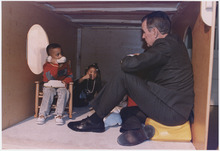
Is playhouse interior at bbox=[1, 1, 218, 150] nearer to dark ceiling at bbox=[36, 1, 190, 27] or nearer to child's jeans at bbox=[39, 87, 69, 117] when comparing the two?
dark ceiling at bbox=[36, 1, 190, 27]

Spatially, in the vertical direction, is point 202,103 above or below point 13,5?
below

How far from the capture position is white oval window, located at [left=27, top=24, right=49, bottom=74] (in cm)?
338

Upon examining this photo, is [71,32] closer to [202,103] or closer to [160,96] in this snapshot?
[160,96]

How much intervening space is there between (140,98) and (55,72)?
→ 4.94 ft

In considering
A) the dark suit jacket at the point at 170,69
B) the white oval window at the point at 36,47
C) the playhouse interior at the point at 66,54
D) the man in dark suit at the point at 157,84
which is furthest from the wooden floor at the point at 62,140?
the white oval window at the point at 36,47

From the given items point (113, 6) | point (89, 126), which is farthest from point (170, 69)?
point (113, 6)

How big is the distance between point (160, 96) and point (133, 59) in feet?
1.49

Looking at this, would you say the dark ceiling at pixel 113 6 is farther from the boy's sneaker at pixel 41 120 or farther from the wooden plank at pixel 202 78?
the boy's sneaker at pixel 41 120

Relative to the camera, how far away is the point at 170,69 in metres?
2.10

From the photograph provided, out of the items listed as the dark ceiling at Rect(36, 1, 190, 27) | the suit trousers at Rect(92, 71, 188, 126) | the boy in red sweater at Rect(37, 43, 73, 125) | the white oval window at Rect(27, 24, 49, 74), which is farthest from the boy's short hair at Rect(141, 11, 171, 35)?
the white oval window at Rect(27, 24, 49, 74)

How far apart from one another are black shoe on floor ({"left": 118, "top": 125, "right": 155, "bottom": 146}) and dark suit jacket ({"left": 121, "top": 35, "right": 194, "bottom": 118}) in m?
0.36

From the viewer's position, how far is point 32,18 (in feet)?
9.71

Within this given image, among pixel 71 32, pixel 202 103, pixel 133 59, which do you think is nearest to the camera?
pixel 202 103

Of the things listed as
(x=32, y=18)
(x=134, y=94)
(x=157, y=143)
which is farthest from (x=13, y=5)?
(x=157, y=143)
